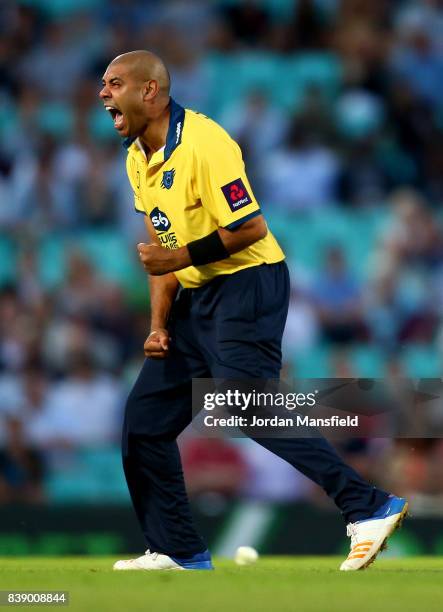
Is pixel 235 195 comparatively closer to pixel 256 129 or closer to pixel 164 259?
pixel 164 259

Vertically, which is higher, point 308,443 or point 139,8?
point 139,8

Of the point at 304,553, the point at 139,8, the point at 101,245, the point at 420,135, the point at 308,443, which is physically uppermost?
the point at 139,8

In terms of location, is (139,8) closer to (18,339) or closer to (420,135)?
(420,135)

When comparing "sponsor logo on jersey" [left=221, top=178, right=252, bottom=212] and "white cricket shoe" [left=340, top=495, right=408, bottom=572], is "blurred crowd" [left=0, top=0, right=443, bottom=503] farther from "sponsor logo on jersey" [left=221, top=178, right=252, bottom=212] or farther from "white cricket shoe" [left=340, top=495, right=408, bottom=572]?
"sponsor logo on jersey" [left=221, top=178, right=252, bottom=212]

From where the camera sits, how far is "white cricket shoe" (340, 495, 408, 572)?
5.44 metres

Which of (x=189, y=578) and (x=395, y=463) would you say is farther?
(x=395, y=463)

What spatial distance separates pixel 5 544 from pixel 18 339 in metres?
2.58

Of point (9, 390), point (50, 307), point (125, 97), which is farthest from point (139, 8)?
point (125, 97)

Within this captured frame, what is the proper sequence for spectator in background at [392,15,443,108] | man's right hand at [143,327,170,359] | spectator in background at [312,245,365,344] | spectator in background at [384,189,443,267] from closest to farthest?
man's right hand at [143,327,170,359]
spectator in background at [312,245,365,344]
spectator in background at [384,189,443,267]
spectator in background at [392,15,443,108]

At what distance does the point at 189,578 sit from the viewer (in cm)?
507

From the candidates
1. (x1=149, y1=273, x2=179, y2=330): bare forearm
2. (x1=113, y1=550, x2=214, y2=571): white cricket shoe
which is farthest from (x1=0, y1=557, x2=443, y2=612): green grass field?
(x1=149, y1=273, x2=179, y2=330): bare forearm

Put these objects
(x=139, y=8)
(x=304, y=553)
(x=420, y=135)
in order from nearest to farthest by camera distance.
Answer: (x=304, y=553)
(x=420, y=135)
(x=139, y=8)

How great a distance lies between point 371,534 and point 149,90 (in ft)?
6.41

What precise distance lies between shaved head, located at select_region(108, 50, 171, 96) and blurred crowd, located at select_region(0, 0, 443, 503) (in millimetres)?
4182
